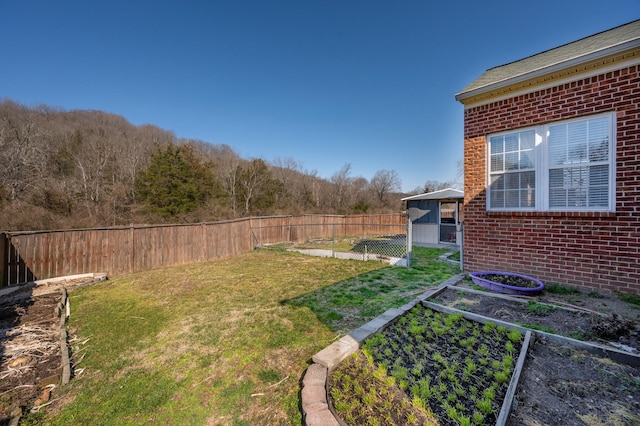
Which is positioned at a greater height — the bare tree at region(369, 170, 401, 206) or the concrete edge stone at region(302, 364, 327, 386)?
the bare tree at region(369, 170, 401, 206)

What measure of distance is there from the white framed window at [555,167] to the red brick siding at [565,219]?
12cm

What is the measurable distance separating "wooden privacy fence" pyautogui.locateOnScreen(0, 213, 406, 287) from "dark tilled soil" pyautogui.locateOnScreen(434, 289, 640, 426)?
427 cm

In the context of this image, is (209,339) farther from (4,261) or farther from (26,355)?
(4,261)

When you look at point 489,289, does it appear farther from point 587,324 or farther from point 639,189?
point 639,189

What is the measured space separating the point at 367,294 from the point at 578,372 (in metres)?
2.91

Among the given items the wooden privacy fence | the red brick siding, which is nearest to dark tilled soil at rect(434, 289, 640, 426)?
the red brick siding

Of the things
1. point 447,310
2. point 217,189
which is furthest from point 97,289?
point 217,189

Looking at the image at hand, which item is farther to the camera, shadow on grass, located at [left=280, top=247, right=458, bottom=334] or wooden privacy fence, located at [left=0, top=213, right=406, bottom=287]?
wooden privacy fence, located at [left=0, top=213, right=406, bottom=287]

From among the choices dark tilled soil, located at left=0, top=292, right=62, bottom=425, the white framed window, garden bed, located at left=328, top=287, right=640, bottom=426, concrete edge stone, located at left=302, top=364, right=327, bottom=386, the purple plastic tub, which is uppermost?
the white framed window

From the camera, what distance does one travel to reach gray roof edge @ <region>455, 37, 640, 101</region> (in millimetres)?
3477

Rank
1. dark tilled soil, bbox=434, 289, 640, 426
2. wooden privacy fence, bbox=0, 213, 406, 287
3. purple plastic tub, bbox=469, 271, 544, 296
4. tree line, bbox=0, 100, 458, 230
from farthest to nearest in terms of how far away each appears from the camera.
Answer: tree line, bbox=0, 100, 458, 230
wooden privacy fence, bbox=0, 213, 406, 287
purple plastic tub, bbox=469, 271, 544, 296
dark tilled soil, bbox=434, 289, 640, 426

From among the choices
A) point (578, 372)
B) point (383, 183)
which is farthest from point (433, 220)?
point (383, 183)

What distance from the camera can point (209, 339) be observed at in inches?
127

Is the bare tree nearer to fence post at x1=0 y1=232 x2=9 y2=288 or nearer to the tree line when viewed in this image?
the tree line
